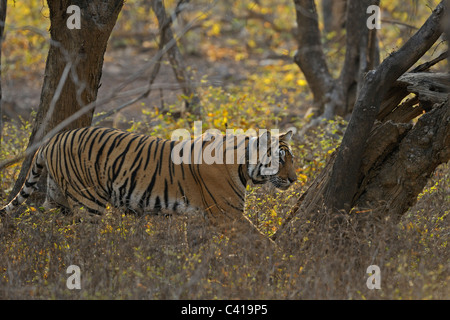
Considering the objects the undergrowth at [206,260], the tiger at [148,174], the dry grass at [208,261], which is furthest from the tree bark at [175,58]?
the dry grass at [208,261]

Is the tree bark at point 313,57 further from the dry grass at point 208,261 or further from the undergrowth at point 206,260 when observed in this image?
the dry grass at point 208,261

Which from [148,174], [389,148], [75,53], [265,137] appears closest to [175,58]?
[75,53]

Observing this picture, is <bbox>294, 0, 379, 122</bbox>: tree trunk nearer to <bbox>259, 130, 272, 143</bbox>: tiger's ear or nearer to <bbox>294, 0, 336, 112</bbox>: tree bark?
<bbox>294, 0, 336, 112</bbox>: tree bark

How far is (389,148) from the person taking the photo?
545 centimetres

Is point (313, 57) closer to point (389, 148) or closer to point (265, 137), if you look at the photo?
point (265, 137)

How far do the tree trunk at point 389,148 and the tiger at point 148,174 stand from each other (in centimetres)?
54

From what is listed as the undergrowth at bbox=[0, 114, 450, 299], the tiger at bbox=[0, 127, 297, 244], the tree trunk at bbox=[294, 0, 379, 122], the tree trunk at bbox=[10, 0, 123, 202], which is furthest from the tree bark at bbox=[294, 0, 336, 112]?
the undergrowth at bbox=[0, 114, 450, 299]

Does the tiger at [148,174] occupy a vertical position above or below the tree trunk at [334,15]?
below

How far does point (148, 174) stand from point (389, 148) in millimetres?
2192

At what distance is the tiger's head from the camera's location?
5.80 meters

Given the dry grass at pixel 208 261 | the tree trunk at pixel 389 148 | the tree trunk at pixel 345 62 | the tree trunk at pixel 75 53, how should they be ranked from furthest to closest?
the tree trunk at pixel 345 62 → the tree trunk at pixel 75 53 → the tree trunk at pixel 389 148 → the dry grass at pixel 208 261

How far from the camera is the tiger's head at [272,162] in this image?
5801mm

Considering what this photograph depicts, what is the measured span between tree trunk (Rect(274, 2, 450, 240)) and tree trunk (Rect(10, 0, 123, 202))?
8.29 ft
